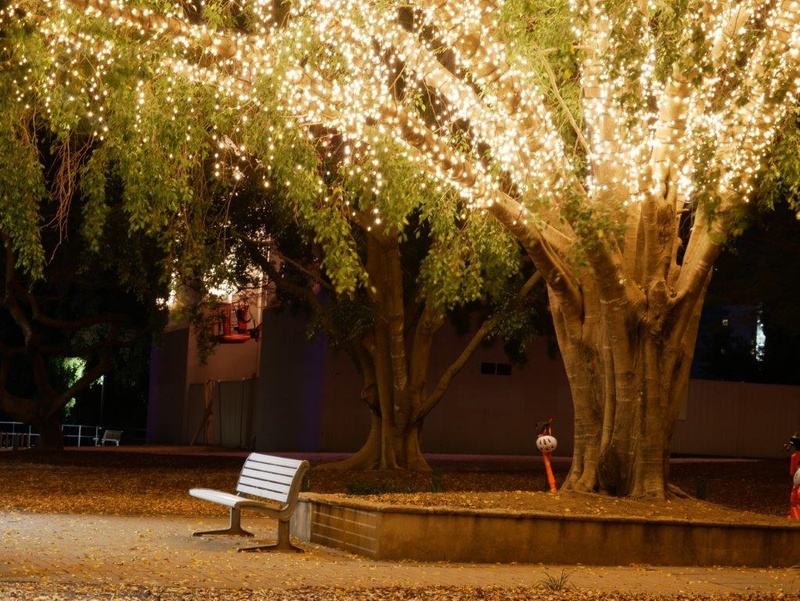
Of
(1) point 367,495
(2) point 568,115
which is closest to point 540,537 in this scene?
(1) point 367,495

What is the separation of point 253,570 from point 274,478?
182 centimetres

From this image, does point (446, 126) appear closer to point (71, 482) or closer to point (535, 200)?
point (535, 200)

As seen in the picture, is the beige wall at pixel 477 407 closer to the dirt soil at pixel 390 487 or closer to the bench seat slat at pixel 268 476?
the dirt soil at pixel 390 487

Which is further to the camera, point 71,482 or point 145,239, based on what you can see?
point 145,239

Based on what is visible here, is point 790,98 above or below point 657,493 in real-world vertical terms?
above

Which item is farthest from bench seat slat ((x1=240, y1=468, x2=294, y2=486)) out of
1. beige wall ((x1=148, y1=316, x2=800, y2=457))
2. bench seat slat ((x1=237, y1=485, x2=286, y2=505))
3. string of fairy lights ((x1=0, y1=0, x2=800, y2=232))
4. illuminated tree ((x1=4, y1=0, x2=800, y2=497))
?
beige wall ((x1=148, y1=316, x2=800, y2=457))

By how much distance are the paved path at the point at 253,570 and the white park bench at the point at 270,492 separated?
0.77ft

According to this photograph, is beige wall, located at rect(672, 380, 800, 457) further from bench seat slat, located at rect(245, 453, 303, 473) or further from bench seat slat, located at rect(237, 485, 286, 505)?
bench seat slat, located at rect(237, 485, 286, 505)

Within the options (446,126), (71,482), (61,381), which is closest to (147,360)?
(61,381)

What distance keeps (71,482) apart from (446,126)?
9.03 metres

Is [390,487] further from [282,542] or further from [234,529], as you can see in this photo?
[282,542]

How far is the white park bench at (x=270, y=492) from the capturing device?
10.3m

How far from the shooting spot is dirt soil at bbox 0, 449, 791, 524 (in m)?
11.8

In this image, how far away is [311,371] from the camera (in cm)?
3083
